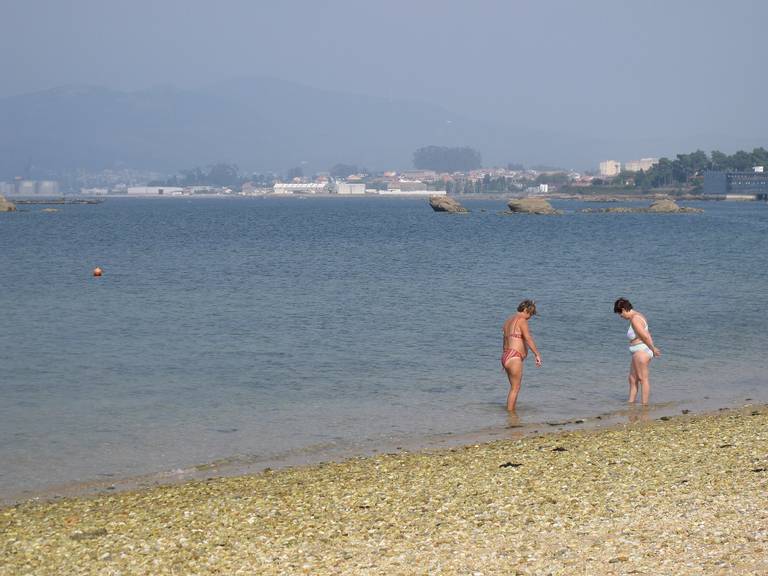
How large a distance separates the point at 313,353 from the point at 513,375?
705 centimetres

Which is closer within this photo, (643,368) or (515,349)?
(515,349)

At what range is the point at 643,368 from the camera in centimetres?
1638

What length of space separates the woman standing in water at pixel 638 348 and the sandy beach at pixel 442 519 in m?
3.50

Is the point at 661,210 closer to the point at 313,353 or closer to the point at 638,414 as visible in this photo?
the point at 313,353

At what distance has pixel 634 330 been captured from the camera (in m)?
16.2

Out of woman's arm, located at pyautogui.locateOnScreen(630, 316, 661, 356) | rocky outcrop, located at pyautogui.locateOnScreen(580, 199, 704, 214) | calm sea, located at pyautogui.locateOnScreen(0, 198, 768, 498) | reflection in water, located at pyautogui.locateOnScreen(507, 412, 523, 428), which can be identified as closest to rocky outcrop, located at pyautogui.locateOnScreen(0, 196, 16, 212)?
rocky outcrop, located at pyautogui.locateOnScreen(580, 199, 704, 214)

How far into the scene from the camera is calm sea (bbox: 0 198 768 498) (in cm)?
1470

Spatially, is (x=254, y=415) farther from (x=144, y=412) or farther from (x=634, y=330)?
(x=634, y=330)

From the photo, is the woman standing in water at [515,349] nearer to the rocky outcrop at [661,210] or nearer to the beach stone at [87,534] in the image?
the beach stone at [87,534]

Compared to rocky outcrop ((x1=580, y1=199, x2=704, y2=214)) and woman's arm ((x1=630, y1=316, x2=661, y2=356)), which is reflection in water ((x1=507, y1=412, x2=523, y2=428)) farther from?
rocky outcrop ((x1=580, y1=199, x2=704, y2=214))

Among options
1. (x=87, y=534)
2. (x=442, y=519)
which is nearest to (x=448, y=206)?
(x=442, y=519)

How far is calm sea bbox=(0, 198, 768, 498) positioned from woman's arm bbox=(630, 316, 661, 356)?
1125mm

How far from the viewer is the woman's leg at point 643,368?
1627 centimetres

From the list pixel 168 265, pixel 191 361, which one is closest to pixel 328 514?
pixel 191 361
